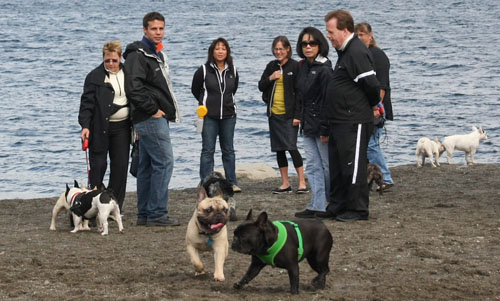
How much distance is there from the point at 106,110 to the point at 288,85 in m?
2.55

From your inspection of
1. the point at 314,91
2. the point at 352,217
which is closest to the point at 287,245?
the point at 352,217

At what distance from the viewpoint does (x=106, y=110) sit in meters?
10.1

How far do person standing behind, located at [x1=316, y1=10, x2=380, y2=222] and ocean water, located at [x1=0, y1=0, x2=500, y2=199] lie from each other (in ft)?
21.2

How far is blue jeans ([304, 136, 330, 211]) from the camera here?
34.2 feet

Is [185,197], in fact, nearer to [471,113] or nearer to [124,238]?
[124,238]

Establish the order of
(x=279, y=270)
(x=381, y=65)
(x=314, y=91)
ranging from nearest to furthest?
(x=279, y=270) → (x=314, y=91) → (x=381, y=65)

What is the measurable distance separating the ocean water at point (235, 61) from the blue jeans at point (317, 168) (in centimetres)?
597

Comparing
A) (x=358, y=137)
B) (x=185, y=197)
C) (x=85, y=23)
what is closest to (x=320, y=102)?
(x=358, y=137)

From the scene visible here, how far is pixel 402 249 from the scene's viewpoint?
8.52 metres

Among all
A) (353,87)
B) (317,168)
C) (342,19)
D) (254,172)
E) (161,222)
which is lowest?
(254,172)

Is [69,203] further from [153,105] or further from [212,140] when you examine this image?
[212,140]

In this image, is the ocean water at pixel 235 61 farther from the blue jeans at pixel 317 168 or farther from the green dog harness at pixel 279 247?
the green dog harness at pixel 279 247

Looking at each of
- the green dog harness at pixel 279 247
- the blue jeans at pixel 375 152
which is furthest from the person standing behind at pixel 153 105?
the green dog harness at pixel 279 247

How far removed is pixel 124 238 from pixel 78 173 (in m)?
9.14
